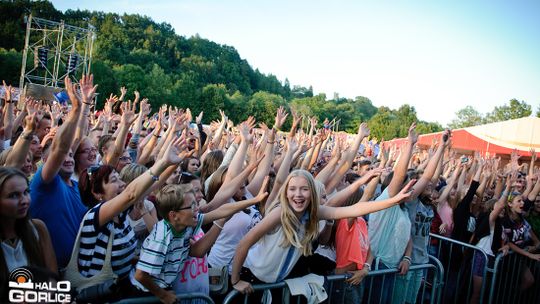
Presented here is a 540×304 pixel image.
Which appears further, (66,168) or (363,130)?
(363,130)

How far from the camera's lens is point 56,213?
2.93 m

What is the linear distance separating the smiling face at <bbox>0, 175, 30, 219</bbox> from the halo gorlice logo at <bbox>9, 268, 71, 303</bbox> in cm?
35

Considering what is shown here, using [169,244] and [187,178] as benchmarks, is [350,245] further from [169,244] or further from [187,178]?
[169,244]

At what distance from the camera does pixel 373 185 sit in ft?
13.0

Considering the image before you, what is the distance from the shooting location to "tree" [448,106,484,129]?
79.6 metres

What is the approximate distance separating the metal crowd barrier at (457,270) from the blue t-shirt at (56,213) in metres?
4.35

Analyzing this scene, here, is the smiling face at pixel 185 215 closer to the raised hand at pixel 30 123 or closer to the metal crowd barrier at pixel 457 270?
the raised hand at pixel 30 123

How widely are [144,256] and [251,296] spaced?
965 millimetres

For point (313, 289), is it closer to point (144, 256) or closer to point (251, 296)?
point (251, 296)

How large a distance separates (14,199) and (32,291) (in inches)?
22.5

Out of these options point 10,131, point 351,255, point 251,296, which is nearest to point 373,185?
point 351,255

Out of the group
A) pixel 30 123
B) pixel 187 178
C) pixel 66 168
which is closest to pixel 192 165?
pixel 187 178

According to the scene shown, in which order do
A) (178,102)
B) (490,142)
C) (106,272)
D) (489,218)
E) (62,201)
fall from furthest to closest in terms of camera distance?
(178,102), (490,142), (489,218), (62,201), (106,272)

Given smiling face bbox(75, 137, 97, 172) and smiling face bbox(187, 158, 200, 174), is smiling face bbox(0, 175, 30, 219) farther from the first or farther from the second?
smiling face bbox(187, 158, 200, 174)
